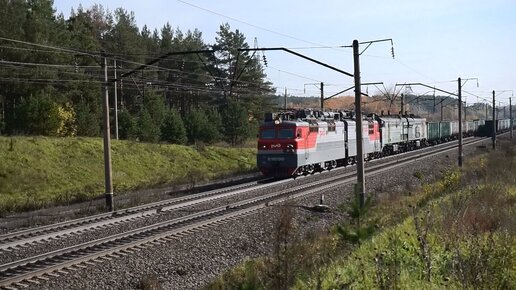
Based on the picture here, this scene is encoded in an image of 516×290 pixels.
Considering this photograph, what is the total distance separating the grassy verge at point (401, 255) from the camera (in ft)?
26.1

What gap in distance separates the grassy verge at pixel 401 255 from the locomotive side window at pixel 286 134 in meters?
12.0

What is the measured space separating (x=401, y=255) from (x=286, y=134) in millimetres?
18709

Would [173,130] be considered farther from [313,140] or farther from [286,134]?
[286,134]

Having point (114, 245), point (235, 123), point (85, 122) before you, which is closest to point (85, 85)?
point (85, 122)

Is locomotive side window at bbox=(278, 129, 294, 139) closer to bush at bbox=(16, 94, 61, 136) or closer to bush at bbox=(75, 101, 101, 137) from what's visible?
bush at bbox=(16, 94, 61, 136)

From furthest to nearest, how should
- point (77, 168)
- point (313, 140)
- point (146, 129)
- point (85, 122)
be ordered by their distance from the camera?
1. point (146, 129)
2. point (85, 122)
3. point (77, 168)
4. point (313, 140)

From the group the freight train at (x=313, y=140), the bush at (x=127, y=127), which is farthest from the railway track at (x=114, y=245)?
the bush at (x=127, y=127)

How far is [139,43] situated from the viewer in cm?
6297

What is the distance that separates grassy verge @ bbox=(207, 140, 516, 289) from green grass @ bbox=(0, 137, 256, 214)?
14218mm

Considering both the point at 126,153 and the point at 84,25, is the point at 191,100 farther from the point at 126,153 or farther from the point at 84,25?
the point at 126,153

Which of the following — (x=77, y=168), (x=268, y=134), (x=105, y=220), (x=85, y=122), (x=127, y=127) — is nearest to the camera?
(x=105, y=220)

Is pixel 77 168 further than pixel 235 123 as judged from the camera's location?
No

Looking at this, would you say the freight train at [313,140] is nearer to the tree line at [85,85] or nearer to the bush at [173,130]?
the tree line at [85,85]

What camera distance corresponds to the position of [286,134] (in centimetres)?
2938
